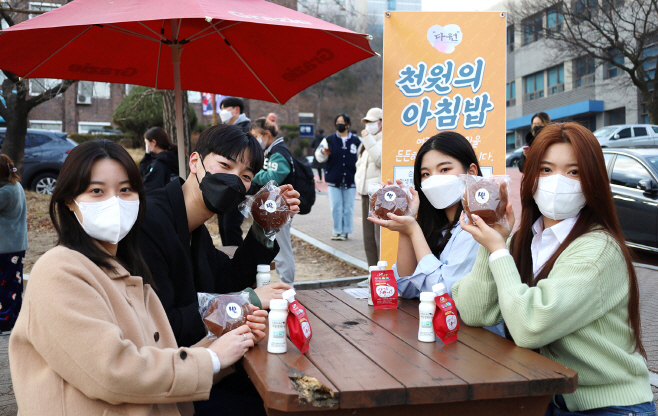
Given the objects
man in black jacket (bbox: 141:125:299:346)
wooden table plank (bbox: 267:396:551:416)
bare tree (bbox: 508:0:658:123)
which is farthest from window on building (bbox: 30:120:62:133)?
wooden table plank (bbox: 267:396:551:416)

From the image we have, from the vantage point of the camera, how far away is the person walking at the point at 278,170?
6.09m

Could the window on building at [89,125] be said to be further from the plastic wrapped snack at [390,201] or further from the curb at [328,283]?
the plastic wrapped snack at [390,201]

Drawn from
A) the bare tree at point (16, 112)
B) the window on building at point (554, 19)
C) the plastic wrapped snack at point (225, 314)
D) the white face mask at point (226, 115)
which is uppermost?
the window on building at point (554, 19)

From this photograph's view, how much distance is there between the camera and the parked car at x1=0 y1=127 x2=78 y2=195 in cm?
1349

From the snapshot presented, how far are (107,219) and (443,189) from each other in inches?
65.7

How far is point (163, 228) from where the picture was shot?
8.68 ft

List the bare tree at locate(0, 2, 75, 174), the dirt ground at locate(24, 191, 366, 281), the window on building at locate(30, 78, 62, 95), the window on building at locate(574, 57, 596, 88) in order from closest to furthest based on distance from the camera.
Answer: the dirt ground at locate(24, 191, 366, 281) < the bare tree at locate(0, 2, 75, 174) < the window on building at locate(30, 78, 62, 95) < the window on building at locate(574, 57, 596, 88)

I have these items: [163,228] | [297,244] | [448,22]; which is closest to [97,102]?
[297,244]

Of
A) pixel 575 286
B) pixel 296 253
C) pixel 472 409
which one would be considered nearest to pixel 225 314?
pixel 472 409

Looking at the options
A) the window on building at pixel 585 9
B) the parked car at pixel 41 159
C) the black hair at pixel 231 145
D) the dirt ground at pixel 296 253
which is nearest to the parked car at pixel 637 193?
the dirt ground at pixel 296 253

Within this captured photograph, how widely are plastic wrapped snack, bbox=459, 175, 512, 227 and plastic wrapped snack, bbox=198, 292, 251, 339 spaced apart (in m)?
0.98

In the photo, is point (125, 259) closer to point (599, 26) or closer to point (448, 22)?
point (448, 22)

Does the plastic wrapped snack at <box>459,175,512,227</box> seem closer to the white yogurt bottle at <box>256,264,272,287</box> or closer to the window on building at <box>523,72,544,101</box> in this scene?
the white yogurt bottle at <box>256,264,272,287</box>

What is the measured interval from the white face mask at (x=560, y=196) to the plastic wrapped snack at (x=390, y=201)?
78 centimetres
